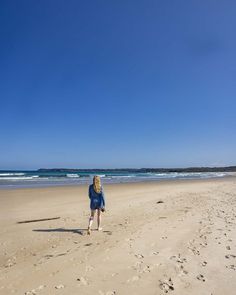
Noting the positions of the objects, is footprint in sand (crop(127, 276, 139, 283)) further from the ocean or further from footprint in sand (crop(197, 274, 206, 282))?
the ocean

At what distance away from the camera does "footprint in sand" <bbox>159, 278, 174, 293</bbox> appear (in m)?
5.02

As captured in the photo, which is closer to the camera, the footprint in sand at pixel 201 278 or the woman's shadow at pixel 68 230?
the footprint in sand at pixel 201 278

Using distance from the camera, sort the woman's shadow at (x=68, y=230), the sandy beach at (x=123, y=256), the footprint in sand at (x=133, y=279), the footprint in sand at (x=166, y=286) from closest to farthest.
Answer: the footprint in sand at (x=166, y=286) → the sandy beach at (x=123, y=256) → the footprint in sand at (x=133, y=279) → the woman's shadow at (x=68, y=230)

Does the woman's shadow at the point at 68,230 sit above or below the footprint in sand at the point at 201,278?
above

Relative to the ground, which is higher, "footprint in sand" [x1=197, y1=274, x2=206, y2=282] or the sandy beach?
the sandy beach

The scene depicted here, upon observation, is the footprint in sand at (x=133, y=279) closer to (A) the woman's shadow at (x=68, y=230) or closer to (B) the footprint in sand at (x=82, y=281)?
(B) the footprint in sand at (x=82, y=281)

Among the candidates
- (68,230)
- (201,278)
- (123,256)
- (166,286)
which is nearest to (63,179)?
(68,230)

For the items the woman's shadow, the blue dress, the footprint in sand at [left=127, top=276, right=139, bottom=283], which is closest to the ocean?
the woman's shadow

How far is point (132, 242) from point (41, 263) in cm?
230

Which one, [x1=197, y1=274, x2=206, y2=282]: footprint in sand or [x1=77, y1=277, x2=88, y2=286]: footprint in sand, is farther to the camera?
[x1=197, y1=274, x2=206, y2=282]: footprint in sand

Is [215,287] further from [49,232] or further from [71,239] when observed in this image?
[49,232]

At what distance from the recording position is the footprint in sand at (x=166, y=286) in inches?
197

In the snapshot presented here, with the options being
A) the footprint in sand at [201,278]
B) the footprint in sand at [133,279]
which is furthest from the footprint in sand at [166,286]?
the footprint in sand at [201,278]

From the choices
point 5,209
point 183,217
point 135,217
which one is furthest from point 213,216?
point 5,209
